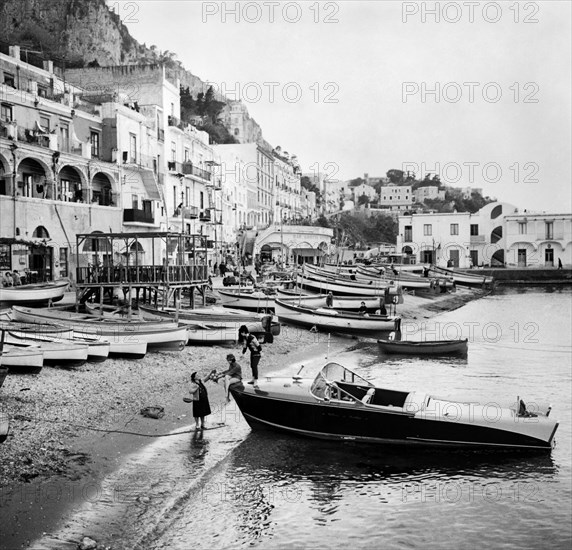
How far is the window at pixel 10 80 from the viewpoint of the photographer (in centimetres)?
3828

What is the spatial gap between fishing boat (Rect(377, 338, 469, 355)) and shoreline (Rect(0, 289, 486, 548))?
7.70 metres

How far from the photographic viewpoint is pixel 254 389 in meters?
17.3

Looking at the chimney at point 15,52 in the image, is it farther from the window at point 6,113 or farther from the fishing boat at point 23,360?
the fishing boat at point 23,360

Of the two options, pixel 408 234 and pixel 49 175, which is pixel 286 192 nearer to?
pixel 408 234

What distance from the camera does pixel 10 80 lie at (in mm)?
38562

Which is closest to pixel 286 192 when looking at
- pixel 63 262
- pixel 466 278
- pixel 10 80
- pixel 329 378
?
pixel 466 278

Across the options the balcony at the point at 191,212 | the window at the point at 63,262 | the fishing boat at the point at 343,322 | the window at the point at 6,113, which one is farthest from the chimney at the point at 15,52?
the fishing boat at the point at 343,322

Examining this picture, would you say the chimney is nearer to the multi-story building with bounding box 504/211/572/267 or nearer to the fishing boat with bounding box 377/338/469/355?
the fishing boat with bounding box 377/338/469/355

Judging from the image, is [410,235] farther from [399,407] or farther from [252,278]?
[399,407]

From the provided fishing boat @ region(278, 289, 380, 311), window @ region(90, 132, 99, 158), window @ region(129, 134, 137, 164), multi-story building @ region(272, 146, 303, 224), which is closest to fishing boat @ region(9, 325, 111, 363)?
fishing boat @ region(278, 289, 380, 311)

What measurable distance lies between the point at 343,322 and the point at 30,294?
1563 cm

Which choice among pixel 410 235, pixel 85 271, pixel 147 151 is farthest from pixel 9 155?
pixel 410 235

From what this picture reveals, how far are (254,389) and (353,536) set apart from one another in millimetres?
5744

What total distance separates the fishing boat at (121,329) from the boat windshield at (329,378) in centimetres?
778
